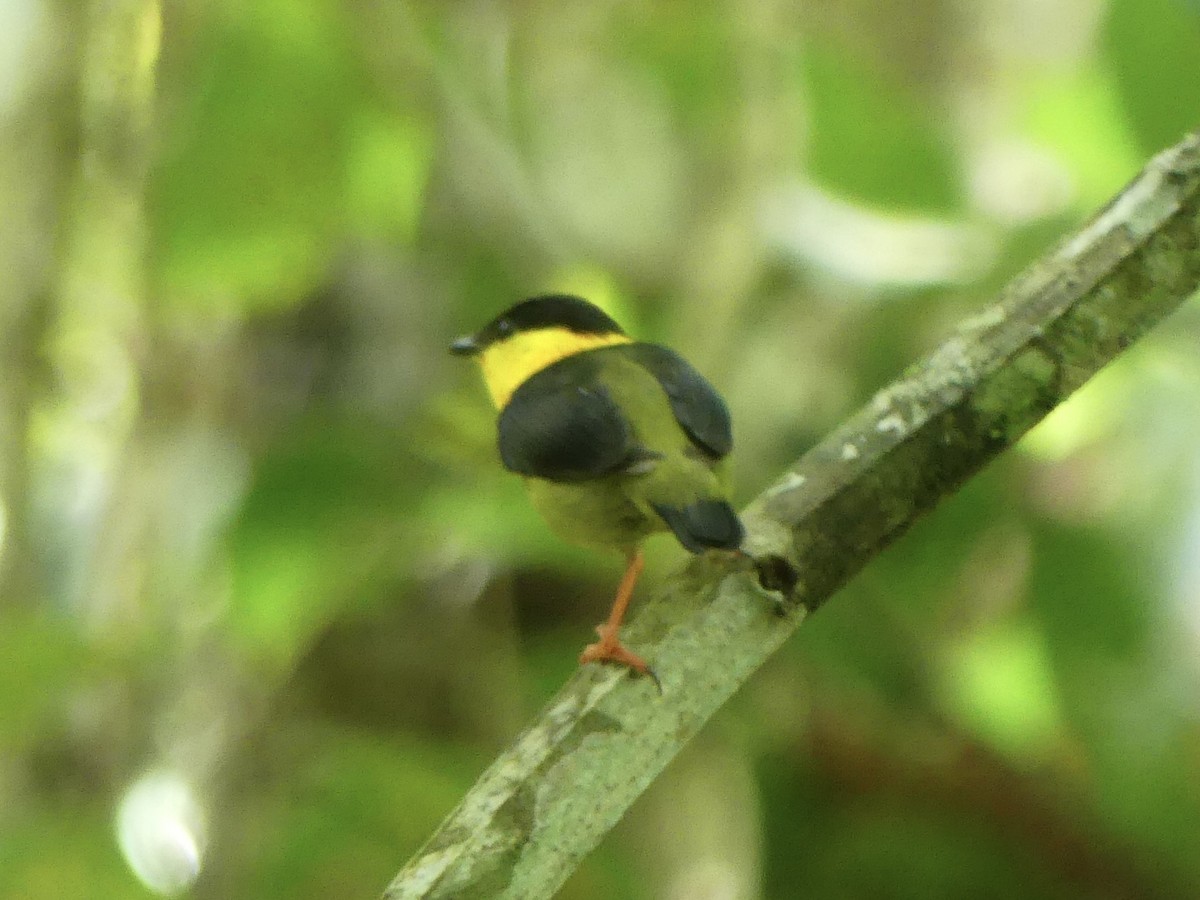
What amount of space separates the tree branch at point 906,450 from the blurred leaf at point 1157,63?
784 millimetres

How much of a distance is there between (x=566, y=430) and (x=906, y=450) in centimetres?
51

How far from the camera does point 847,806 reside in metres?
2.72

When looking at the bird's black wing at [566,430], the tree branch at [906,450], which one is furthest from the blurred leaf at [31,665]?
the tree branch at [906,450]

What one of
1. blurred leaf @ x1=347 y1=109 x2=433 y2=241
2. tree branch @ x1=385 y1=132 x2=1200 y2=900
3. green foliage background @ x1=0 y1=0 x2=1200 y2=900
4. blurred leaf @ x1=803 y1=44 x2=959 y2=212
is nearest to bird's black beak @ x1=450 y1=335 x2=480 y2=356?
green foliage background @ x1=0 y1=0 x2=1200 y2=900

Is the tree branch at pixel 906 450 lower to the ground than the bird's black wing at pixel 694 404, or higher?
lower

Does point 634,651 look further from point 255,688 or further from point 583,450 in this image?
point 255,688

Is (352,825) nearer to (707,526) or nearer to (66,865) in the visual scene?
(66,865)

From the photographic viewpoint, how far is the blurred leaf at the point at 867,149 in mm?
2600

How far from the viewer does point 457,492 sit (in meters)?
2.40

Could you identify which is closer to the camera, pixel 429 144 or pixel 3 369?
pixel 3 369

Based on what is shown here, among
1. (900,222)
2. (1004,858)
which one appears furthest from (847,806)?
(900,222)

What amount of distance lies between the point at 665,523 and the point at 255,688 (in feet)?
5.16

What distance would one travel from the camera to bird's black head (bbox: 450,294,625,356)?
2.23 m

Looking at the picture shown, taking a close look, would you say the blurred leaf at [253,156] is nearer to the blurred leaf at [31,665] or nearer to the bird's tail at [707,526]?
the blurred leaf at [31,665]
